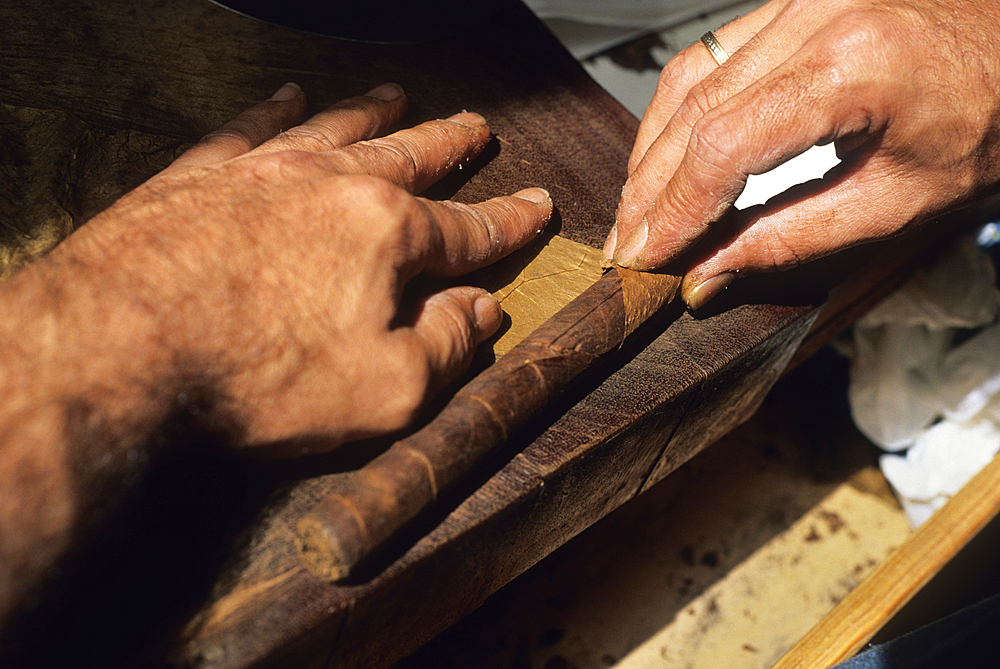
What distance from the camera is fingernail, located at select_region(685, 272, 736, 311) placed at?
103cm

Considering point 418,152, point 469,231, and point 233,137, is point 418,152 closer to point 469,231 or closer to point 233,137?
point 469,231

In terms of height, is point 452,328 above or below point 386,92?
below

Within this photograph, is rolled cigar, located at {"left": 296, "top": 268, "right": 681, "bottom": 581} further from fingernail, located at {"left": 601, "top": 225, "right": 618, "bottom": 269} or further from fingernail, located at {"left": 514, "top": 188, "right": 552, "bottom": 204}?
fingernail, located at {"left": 514, "top": 188, "right": 552, "bottom": 204}

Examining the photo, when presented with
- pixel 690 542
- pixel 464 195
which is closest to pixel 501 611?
pixel 690 542

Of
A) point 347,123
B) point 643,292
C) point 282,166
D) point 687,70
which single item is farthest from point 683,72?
point 282,166

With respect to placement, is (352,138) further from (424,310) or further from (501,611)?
(501,611)

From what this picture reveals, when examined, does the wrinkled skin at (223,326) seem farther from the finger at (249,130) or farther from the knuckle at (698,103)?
the knuckle at (698,103)

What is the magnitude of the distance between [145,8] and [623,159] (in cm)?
96

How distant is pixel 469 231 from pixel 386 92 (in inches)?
15.9

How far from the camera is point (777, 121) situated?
2.81ft

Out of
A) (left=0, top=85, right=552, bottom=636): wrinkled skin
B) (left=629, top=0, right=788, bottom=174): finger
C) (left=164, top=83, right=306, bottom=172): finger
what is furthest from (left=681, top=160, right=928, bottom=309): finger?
(left=164, top=83, right=306, bottom=172): finger

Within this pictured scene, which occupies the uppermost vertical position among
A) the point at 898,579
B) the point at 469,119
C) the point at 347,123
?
the point at 347,123

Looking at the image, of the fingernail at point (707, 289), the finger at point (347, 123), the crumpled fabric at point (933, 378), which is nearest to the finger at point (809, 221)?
the fingernail at point (707, 289)

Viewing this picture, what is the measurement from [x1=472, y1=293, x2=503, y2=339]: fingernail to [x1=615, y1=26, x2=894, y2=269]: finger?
307mm
